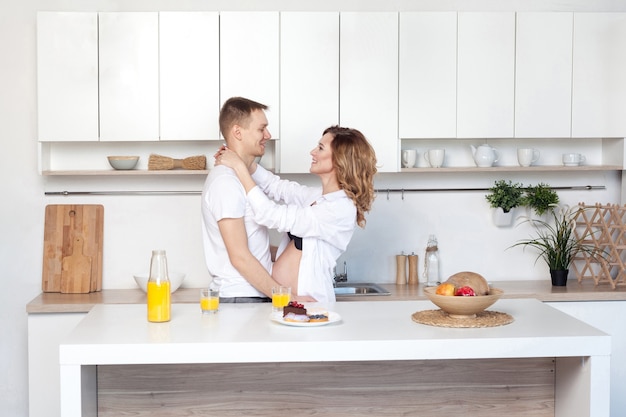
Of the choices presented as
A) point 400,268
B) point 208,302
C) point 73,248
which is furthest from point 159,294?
point 400,268

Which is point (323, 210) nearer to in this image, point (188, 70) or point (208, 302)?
point (208, 302)

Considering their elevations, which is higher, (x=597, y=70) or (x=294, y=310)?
(x=597, y=70)

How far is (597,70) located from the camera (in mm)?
4426

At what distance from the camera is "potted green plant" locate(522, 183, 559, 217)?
15.1ft

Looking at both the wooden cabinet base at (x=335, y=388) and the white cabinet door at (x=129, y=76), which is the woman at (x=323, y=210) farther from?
the white cabinet door at (x=129, y=76)

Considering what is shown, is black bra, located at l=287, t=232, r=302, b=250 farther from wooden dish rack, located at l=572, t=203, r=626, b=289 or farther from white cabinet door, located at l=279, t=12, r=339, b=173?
wooden dish rack, located at l=572, t=203, r=626, b=289

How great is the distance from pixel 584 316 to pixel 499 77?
129 cm

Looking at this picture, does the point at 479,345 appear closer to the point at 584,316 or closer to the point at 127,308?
the point at 127,308

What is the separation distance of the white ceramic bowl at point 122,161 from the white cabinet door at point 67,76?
183 millimetres

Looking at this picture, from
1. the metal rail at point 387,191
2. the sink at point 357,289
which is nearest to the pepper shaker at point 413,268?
the sink at point 357,289

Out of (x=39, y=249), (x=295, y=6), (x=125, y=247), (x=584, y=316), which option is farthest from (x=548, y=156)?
(x=39, y=249)

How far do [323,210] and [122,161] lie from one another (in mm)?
1445

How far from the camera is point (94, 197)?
15.0 feet

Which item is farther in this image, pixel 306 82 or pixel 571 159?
pixel 571 159
